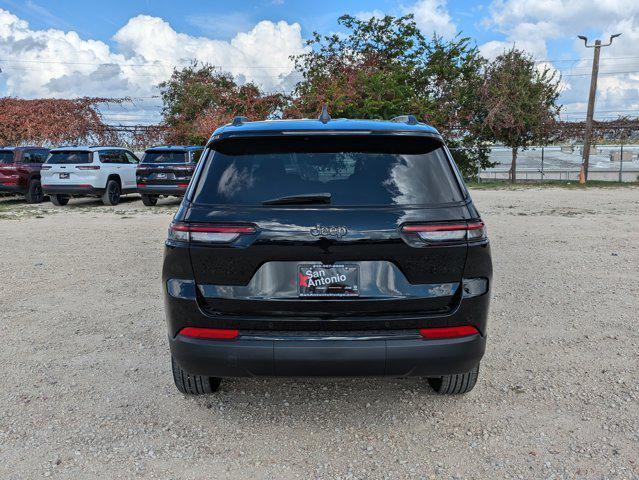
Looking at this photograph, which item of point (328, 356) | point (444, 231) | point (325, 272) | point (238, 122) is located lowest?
point (328, 356)

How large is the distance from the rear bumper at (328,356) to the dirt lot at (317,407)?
0.48 metres

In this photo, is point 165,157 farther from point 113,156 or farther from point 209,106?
point 209,106

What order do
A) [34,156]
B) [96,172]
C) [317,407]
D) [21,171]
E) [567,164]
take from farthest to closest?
[567,164] < [34,156] < [21,171] < [96,172] < [317,407]

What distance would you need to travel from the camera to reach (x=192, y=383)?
336 cm

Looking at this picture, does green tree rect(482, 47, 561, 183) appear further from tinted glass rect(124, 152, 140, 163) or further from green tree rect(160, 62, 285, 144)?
tinted glass rect(124, 152, 140, 163)

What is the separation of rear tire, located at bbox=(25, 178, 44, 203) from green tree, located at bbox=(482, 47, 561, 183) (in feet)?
59.6

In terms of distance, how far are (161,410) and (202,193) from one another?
1.45 meters

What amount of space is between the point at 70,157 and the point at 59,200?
1669 mm

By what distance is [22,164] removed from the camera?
16.2 metres

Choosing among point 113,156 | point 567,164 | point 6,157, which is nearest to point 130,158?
point 113,156

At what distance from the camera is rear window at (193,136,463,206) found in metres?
2.74

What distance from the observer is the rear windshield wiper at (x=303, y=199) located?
106 inches

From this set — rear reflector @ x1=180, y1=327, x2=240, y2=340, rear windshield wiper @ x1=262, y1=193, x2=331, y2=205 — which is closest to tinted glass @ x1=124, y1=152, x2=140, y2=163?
rear reflector @ x1=180, y1=327, x2=240, y2=340

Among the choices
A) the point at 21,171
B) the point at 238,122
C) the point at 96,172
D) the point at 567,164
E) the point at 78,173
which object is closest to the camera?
the point at 238,122
